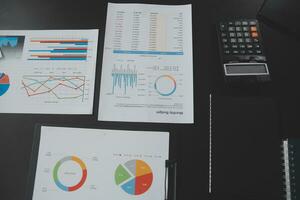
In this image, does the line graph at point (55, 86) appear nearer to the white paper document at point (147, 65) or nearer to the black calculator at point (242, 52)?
the white paper document at point (147, 65)

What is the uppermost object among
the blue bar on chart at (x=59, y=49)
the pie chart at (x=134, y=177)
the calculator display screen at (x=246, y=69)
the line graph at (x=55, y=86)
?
the blue bar on chart at (x=59, y=49)

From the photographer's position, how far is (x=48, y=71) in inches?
29.1

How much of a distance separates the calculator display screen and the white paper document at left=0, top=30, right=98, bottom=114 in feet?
1.16

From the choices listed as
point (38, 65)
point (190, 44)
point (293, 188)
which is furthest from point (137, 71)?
point (293, 188)

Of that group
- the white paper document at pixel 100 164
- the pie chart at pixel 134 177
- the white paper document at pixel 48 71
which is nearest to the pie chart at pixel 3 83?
the white paper document at pixel 48 71

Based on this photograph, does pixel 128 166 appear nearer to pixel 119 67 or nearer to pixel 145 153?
pixel 145 153

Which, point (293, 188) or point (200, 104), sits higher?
point (200, 104)

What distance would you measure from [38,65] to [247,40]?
0.56m

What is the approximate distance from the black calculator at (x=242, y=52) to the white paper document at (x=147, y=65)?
9 cm

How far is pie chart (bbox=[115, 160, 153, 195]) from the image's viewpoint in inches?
24.9

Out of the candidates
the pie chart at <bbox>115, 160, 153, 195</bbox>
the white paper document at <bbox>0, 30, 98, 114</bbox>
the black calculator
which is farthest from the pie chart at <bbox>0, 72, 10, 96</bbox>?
the black calculator

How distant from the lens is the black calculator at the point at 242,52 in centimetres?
70

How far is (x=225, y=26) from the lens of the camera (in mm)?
758

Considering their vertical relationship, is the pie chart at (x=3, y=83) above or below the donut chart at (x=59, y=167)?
above
